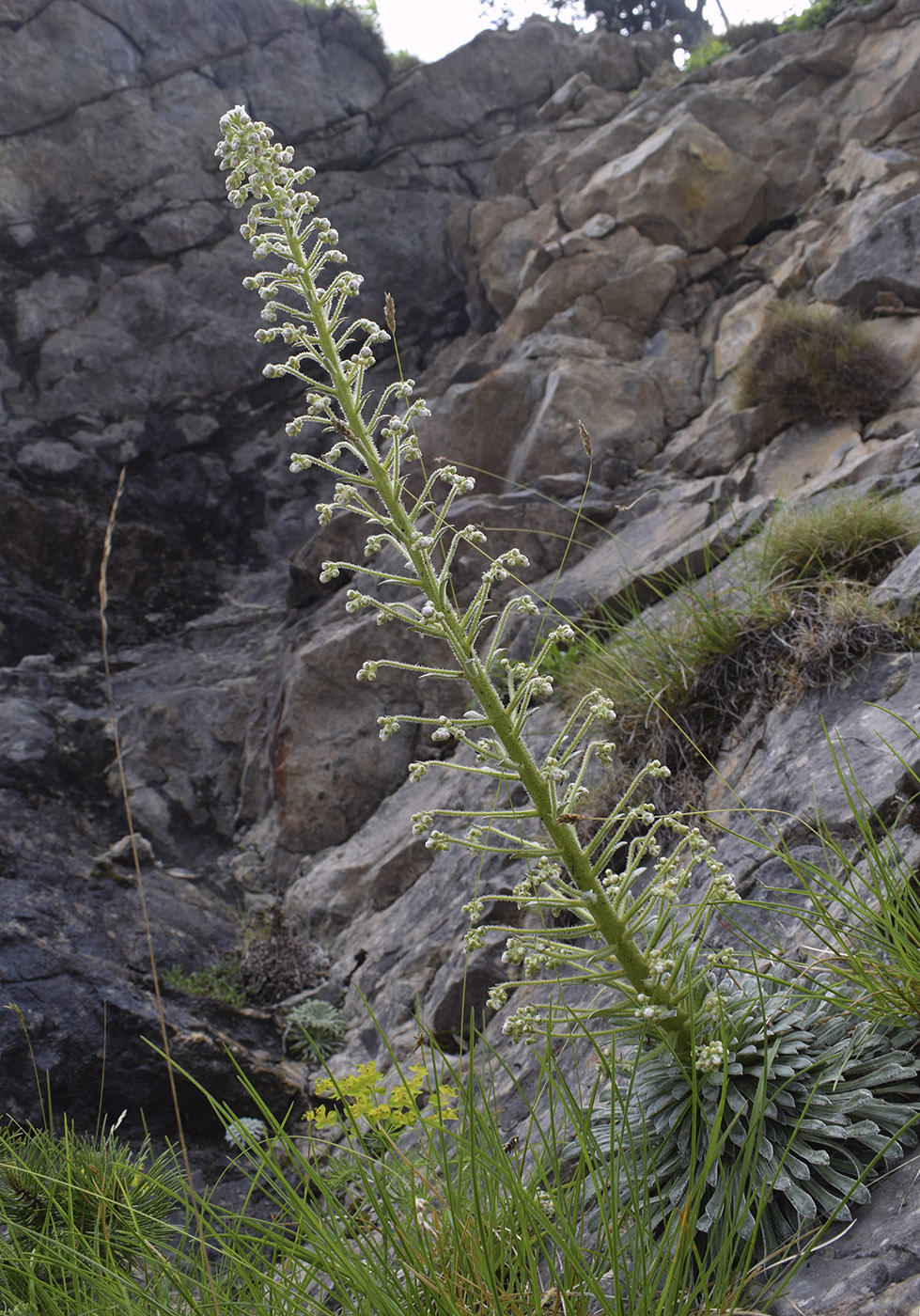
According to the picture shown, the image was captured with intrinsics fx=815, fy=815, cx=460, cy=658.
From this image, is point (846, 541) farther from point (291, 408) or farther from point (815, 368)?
point (291, 408)

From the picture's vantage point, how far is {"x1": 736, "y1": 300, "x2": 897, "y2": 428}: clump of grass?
8891mm

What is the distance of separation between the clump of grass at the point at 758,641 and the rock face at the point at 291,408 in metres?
0.25

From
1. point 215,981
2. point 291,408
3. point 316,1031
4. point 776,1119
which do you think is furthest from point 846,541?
point 291,408

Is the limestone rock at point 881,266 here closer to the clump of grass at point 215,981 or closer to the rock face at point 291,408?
the rock face at point 291,408

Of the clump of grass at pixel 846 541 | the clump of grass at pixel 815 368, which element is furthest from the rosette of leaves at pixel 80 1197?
the clump of grass at pixel 815 368

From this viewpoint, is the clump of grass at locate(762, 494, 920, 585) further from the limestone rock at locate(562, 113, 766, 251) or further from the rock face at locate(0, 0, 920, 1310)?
the limestone rock at locate(562, 113, 766, 251)

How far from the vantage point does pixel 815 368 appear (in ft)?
30.4

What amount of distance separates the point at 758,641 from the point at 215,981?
602 centimetres

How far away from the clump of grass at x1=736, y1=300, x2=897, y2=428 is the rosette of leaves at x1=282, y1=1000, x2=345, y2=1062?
8085mm

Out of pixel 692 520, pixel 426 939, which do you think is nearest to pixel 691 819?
pixel 426 939

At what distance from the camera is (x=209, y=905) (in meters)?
9.24

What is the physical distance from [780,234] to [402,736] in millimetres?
9978

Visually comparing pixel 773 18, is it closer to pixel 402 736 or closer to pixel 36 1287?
pixel 402 736

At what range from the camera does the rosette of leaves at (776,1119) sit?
7.55ft
